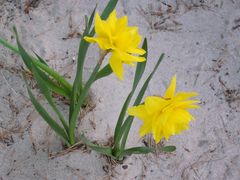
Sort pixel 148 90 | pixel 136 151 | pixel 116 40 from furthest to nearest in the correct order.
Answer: pixel 148 90
pixel 136 151
pixel 116 40

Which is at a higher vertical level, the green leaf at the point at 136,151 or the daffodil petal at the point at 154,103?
the daffodil petal at the point at 154,103

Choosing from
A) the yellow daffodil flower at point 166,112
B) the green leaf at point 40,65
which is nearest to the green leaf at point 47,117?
the green leaf at point 40,65

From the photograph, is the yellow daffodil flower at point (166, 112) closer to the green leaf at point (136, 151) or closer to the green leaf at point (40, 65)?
the green leaf at point (136, 151)

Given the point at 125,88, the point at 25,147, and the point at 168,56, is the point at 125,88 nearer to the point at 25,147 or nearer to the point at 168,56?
the point at 168,56

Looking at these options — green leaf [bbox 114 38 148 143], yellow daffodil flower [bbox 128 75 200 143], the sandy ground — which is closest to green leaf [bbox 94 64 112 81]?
green leaf [bbox 114 38 148 143]

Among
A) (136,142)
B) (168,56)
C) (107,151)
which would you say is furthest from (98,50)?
(107,151)

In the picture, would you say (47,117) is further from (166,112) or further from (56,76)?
(166,112)

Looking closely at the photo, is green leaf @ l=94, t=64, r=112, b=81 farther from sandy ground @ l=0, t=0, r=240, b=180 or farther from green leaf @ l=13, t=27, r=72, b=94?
sandy ground @ l=0, t=0, r=240, b=180

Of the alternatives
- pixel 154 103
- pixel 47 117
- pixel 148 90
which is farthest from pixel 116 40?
pixel 148 90
